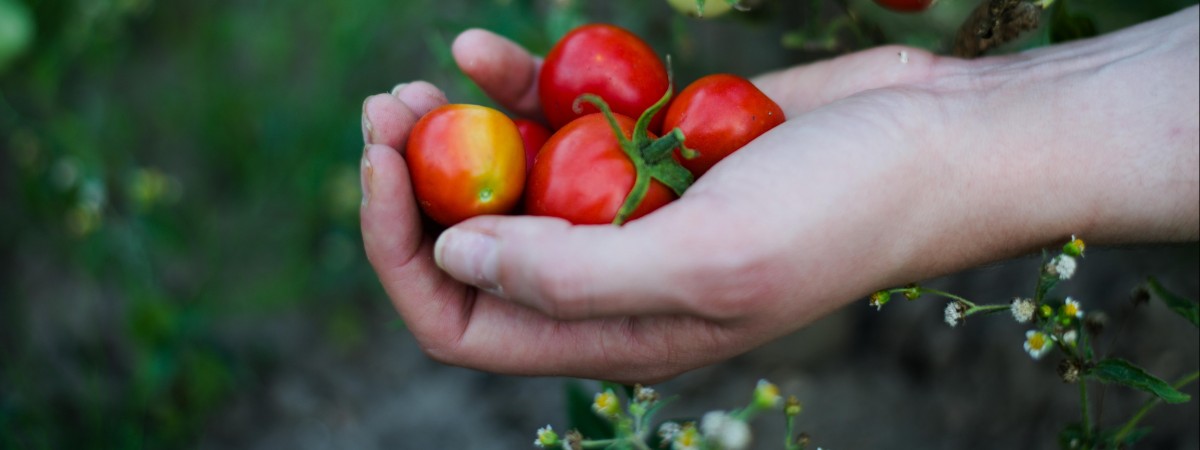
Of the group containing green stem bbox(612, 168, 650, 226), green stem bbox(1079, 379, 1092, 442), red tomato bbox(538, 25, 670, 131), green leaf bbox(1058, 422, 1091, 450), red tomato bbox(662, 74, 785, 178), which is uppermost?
red tomato bbox(538, 25, 670, 131)

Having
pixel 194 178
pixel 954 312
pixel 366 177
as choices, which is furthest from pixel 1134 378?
pixel 194 178

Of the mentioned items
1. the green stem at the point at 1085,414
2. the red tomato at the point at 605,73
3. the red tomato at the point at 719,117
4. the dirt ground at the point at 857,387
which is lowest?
the dirt ground at the point at 857,387

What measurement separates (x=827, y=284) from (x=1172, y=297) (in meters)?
0.54

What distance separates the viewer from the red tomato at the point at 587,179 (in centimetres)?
143

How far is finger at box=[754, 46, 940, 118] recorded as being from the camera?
71.1 inches

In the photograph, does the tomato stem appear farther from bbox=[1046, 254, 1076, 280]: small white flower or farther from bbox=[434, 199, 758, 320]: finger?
bbox=[1046, 254, 1076, 280]: small white flower

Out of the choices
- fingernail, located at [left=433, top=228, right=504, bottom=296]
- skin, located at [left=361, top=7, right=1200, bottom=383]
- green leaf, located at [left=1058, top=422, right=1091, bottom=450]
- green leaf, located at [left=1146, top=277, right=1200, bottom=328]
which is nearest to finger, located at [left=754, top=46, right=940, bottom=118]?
skin, located at [left=361, top=7, right=1200, bottom=383]

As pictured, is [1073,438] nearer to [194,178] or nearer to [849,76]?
[849,76]

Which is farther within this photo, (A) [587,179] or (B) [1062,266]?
(A) [587,179]

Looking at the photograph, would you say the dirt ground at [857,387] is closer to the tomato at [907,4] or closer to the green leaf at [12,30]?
the tomato at [907,4]

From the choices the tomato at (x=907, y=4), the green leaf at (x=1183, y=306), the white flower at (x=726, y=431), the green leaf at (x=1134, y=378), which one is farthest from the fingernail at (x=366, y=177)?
the green leaf at (x=1183, y=306)

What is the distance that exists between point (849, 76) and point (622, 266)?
2.84 feet

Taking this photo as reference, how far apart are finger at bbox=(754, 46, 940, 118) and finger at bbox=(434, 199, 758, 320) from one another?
A: 62 centimetres

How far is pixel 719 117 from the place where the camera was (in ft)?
5.07
